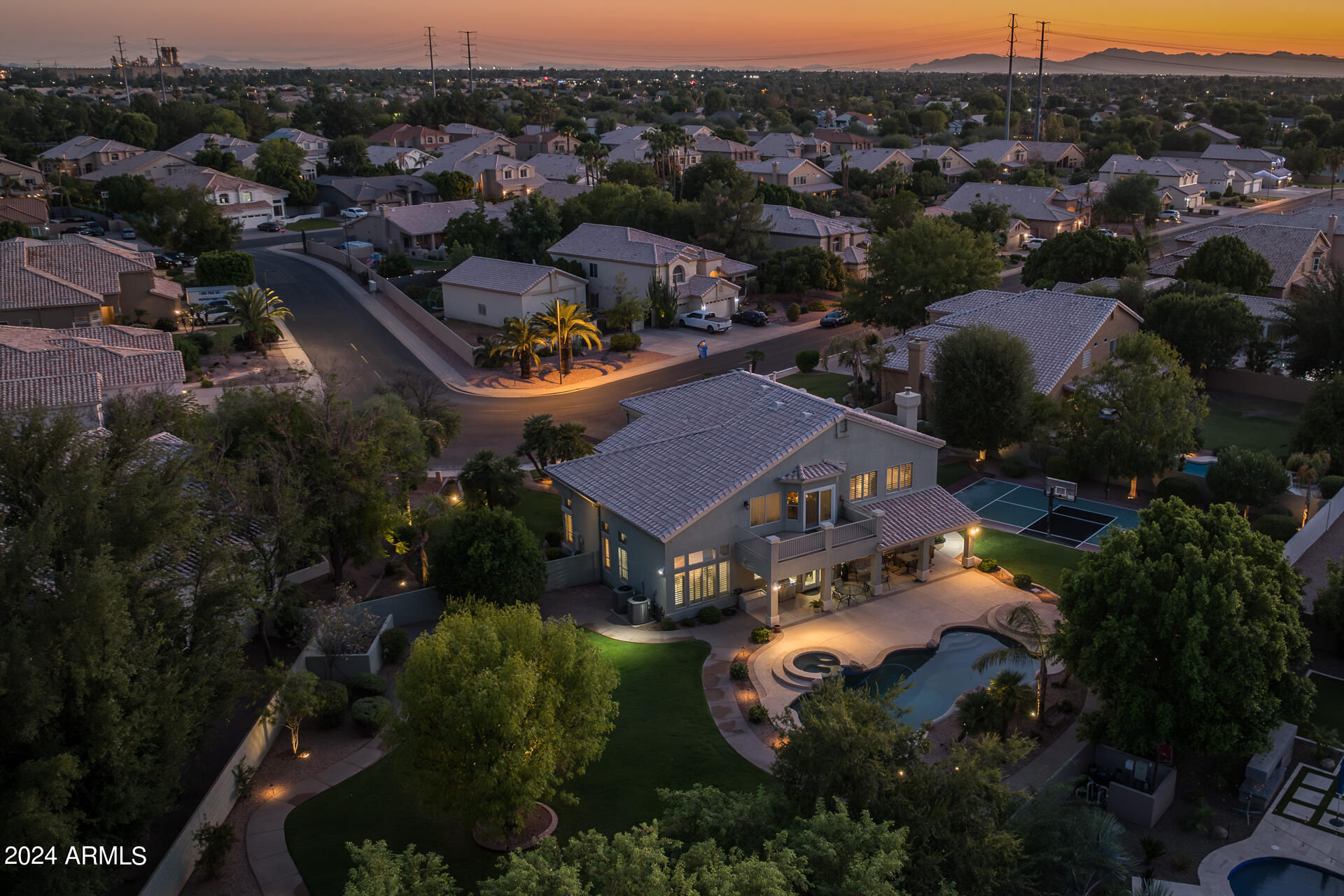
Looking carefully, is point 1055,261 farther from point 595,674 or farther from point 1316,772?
point 595,674

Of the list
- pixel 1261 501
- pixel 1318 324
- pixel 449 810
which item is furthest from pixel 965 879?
pixel 1318 324

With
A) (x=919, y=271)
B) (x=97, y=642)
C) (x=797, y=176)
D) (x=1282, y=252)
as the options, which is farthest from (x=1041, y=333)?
(x=797, y=176)

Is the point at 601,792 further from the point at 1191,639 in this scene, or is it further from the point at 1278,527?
the point at 1278,527

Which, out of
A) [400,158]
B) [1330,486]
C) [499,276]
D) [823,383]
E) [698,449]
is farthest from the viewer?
[400,158]

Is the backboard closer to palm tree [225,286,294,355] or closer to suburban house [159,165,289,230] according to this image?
palm tree [225,286,294,355]

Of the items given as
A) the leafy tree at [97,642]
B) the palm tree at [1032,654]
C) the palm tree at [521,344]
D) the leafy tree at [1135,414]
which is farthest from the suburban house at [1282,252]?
the leafy tree at [97,642]

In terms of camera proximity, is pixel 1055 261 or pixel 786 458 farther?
pixel 1055 261

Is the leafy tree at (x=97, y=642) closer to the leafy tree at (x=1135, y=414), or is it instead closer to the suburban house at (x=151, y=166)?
the leafy tree at (x=1135, y=414)
